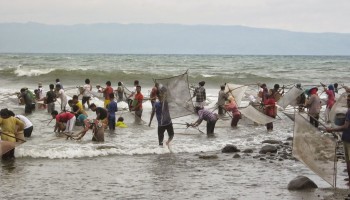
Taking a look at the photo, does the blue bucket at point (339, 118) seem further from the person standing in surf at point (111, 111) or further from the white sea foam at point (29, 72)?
the white sea foam at point (29, 72)

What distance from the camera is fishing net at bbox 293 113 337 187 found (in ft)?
31.0

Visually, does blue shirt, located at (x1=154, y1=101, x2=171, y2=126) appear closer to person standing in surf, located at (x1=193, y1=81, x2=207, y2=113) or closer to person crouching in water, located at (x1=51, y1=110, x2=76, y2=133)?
person crouching in water, located at (x1=51, y1=110, x2=76, y2=133)

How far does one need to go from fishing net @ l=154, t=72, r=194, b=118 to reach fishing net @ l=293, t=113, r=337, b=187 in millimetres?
5401

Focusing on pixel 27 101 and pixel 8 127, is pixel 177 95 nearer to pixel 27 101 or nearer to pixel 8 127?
pixel 8 127

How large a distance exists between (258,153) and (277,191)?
3753 millimetres

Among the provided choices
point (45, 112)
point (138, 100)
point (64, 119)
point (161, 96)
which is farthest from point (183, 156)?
point (45, 112)

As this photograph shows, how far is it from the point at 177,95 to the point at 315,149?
6043mm

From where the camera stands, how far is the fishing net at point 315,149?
9438mm

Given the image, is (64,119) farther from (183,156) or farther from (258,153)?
(258,153)

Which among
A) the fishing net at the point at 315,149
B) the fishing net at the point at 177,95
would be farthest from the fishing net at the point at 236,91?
the fishing net at the point at 315,149

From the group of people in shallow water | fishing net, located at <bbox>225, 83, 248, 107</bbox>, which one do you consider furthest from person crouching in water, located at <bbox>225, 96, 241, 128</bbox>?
fishing net, located at <bbox>225, 83, 248, 107</bbox>

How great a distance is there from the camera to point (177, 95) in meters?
15.0

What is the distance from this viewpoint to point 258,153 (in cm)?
1315

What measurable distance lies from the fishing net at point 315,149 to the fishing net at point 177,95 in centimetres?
540
